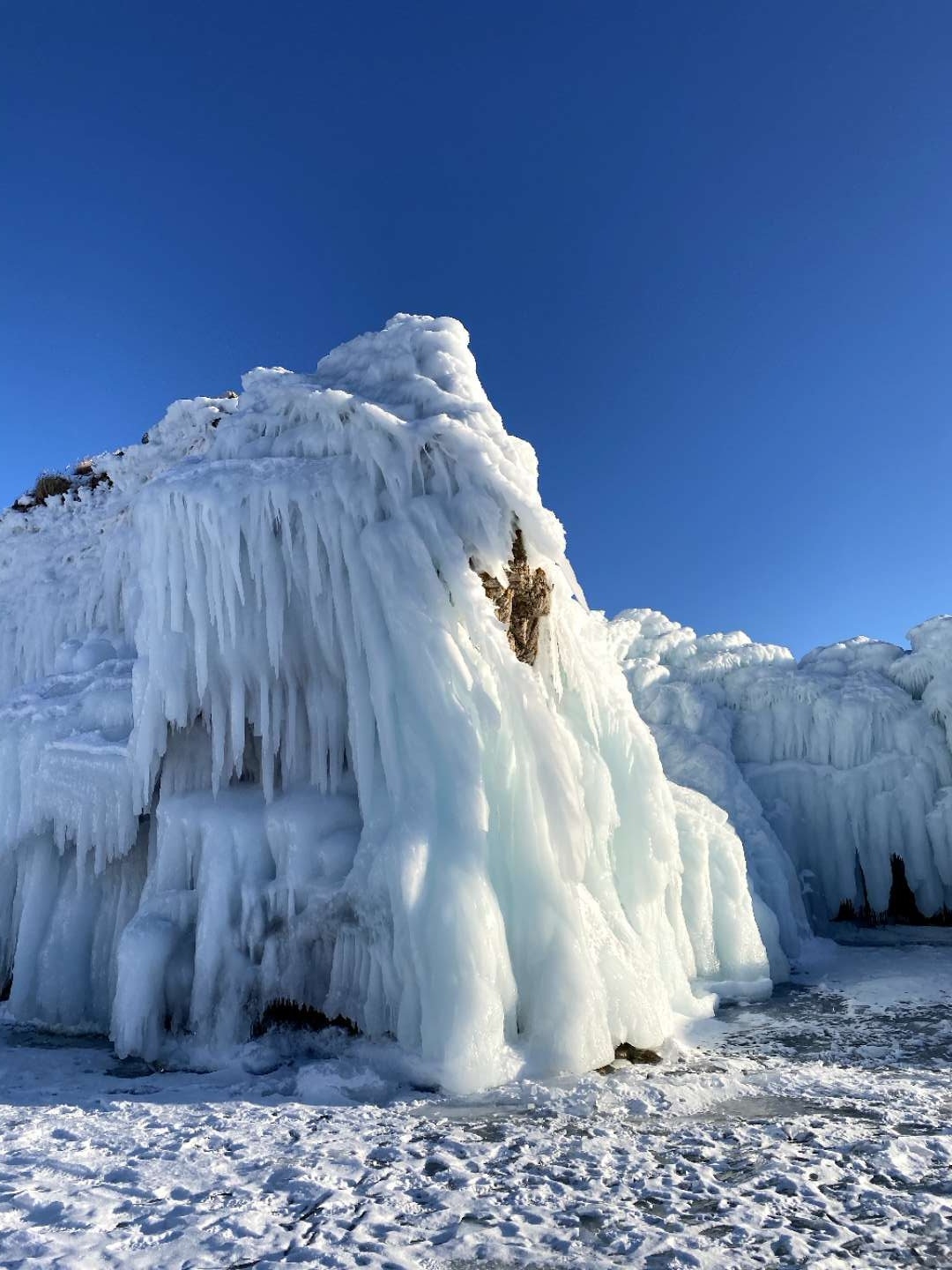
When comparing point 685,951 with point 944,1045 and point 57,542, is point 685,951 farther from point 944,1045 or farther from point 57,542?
point 57,542

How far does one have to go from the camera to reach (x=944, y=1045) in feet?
26.3

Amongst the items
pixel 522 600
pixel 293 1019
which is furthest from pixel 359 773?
pixel 522 600

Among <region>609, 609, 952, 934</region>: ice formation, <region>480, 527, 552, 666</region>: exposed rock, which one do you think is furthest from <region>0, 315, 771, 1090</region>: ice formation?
<region>609, 609, 952, 934</region>: ice formation

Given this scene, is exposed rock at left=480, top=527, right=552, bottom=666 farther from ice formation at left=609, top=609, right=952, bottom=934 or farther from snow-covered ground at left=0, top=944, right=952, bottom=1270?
ice formation at left=609, top=609, right=952, bottom=934

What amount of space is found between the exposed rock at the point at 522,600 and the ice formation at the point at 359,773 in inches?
1.3

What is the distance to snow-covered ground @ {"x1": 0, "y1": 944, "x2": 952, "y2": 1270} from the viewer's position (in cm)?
360

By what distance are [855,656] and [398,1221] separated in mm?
20952

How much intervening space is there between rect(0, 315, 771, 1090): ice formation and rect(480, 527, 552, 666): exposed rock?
34mm

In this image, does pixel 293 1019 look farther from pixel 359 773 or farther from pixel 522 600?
pixel 522 600

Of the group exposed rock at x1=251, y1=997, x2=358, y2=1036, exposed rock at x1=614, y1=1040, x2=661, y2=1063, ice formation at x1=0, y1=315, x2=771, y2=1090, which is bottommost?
exposed rock at x1=614, y1=1040, x2=661, y2=1063

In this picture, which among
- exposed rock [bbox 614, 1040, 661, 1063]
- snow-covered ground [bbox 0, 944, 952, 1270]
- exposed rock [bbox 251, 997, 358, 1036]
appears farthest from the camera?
exposed rock [bbox 251, 997, 358, 1036]

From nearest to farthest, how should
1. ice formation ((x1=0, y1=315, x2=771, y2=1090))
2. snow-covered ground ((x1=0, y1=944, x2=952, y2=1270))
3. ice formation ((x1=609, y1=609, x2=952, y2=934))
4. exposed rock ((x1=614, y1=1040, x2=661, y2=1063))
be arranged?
snow-covered ground ((x1=0, y1=944, x2=952, y2=1270))
exposed rock ((x1=614, y1=1040, x2=661, y2=1063))
ice formation ((x1=0, y1=315, x2=771, y2=1090))
ice formation ((x1=609, y1=609, x2=952, y2=934))

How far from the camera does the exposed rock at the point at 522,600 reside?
30.7 ft

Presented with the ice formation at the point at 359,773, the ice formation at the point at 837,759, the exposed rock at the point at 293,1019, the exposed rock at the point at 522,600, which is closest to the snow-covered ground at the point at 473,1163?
the exposed rock at the point at 293,1019
